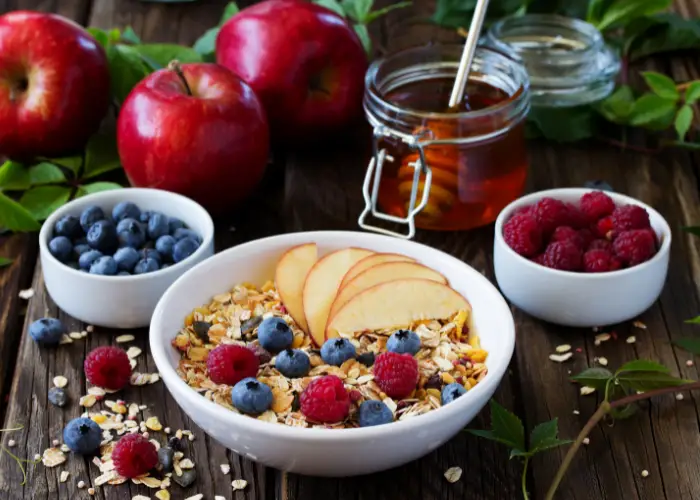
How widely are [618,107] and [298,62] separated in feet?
1.87

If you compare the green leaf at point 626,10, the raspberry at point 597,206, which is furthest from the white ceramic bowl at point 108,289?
the green leaf at point 626,10

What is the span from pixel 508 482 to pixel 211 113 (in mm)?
740

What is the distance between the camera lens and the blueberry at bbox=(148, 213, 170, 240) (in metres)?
1.49

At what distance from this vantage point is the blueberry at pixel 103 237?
1458 millimetres

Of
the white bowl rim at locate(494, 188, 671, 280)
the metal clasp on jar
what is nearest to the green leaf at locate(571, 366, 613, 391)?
the white bowl rim at locate(494, 188, 671, 280)

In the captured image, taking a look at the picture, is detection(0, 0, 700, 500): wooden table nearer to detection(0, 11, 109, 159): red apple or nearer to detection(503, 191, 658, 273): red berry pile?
detection(503, 191, 658, 273): red berry pile

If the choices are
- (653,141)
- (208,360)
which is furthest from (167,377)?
(653,141)

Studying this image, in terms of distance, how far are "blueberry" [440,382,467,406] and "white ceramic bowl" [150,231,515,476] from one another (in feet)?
0.12

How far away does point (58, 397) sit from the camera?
1.31m

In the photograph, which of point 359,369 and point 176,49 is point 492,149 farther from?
point 176,49

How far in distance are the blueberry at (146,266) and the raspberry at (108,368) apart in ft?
0.46

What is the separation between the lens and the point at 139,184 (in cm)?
166

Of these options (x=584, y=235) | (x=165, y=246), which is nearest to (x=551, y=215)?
(x=584, y=235)

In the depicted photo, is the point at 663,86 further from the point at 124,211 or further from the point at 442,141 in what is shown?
the point at 124,211
